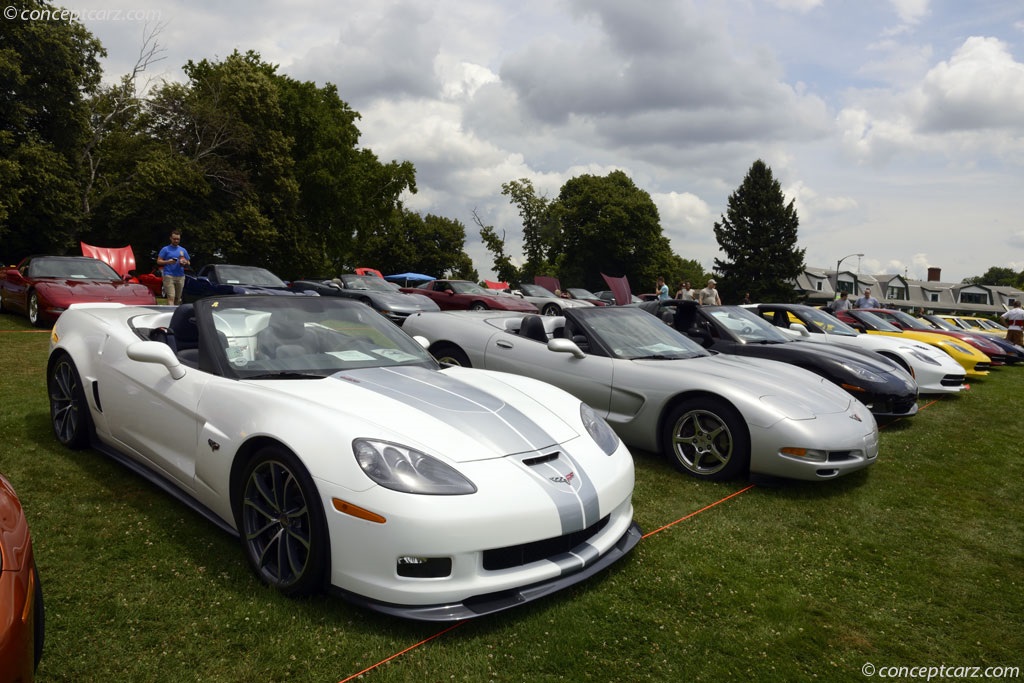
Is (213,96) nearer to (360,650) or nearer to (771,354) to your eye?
(771,354)

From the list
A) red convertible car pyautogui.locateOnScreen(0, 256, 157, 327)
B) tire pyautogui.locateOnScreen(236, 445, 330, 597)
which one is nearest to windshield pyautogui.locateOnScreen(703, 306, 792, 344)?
tire pyautogui.locateOnScreen(236, 445, 330, 597)

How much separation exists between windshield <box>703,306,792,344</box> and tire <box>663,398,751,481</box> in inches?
108

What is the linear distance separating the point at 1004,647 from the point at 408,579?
245 centimetres

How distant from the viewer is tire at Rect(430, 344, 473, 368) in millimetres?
6301

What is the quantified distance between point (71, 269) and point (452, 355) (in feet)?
29.0

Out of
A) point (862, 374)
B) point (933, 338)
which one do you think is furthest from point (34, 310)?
point (933, 338)

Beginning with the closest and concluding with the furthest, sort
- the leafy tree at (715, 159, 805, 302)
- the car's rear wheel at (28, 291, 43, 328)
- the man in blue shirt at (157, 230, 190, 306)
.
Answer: the car's rear wheel at (28, 291, 43, 328) < the man in blue shirt at (157, 230, 190, 306) < the leafy tree at (715, 159, 805, 302)

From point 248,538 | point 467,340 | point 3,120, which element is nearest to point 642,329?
point 467,340

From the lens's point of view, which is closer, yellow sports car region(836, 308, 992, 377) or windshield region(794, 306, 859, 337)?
windshield region(794, 306, 859, 337)

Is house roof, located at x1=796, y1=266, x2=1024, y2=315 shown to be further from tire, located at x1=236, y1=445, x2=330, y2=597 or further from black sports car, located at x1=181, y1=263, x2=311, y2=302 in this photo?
tire, located at x1=236, y1=445, x2=330, y2=597

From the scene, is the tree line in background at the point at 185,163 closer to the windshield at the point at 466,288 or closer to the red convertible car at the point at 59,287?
the red convertible car at the point at 59,287

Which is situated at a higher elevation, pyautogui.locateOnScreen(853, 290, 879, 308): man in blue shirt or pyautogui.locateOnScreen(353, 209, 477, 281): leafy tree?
pyautogui.locateOnScreen(353, 209, 477, 281): leafy tree

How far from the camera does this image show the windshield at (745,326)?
7.32 meters

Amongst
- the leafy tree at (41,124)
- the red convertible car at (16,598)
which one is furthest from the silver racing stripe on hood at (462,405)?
the leafy tree at (41,124)
